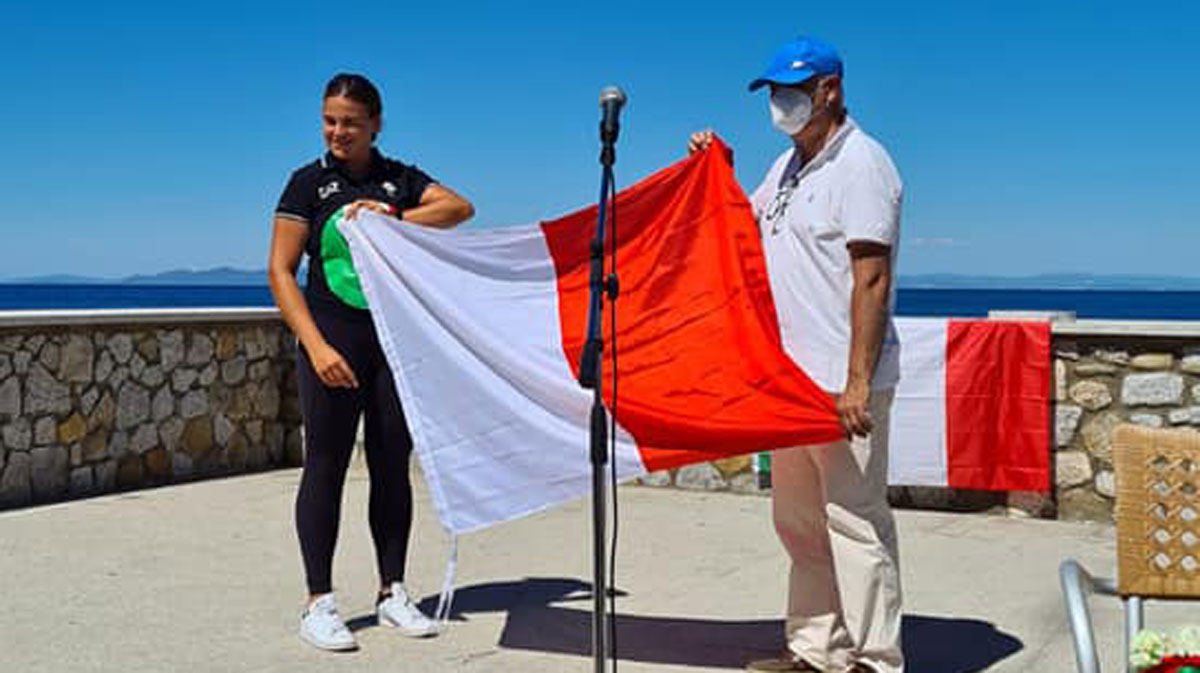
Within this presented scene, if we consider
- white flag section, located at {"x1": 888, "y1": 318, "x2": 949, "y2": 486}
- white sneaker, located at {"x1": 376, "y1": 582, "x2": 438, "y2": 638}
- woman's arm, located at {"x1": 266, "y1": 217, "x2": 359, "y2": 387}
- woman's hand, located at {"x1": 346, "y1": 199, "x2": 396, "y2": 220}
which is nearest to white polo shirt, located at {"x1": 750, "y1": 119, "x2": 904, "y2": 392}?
woman's hand, located at {"x1": 346, "y1": 199, "x2": 396, "y2": 220}

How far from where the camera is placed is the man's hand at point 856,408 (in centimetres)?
425

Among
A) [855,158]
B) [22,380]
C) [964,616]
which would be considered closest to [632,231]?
[855,158]

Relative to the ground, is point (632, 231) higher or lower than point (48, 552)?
higher

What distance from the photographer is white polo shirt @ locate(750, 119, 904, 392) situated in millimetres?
4199

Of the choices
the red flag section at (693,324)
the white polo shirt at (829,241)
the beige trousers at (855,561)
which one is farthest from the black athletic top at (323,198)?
the beige trousers at (855,561)

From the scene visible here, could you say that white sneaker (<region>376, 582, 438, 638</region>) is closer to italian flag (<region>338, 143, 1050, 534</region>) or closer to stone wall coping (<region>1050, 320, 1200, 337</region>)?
italian flag (<region>338, 143, 1050, 534</region>)

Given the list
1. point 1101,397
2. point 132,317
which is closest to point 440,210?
point 1101,397

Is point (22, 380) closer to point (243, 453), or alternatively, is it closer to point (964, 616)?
point (243, 453)

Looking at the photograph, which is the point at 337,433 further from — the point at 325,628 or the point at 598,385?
the point at 598,385

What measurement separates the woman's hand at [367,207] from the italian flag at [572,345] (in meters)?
0.04

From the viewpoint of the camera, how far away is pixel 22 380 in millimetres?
8266

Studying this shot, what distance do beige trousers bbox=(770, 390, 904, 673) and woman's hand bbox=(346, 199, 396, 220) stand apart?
1.65 metres

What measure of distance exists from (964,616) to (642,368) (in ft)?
6.00

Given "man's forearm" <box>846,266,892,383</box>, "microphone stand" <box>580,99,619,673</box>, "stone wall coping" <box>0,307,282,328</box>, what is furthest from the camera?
"stone wall coping" <box>0,307,282,328</box>
